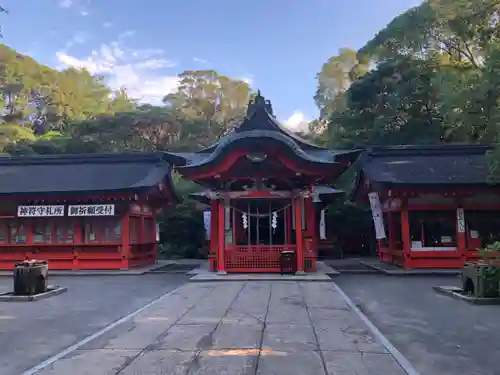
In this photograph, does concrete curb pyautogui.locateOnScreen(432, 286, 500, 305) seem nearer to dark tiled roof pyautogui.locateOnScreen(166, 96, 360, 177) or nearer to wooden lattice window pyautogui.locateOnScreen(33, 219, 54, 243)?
dark tiled roof pyautogui.locateOnScreen(166, 96, 360, 177)

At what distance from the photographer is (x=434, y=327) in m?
7.82

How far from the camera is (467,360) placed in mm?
5809

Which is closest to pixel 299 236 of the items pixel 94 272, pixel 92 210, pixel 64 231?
pixel 94 272

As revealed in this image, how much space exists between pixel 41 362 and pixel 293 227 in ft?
38.5

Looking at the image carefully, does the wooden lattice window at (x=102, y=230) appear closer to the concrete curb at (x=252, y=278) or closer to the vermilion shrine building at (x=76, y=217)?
the vermilion shrine building at (x=76, y=217)

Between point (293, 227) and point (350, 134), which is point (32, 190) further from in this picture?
point (350, 134)

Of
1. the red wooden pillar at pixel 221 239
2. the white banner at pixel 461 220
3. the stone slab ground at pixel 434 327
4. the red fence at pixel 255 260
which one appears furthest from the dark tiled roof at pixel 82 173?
the white banner at pixel 461 220

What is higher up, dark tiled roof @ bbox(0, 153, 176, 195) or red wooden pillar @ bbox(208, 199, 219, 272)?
dark tiled roof @ bbox(0, 153, 176, 195)

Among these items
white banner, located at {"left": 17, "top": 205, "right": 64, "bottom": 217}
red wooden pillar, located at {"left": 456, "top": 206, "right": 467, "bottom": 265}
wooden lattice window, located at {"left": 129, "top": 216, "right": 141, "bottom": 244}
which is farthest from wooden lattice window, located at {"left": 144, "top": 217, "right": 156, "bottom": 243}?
red wooden pillar, located at {"left": 456, "top": 206, "right": 467, "bottom": 265}

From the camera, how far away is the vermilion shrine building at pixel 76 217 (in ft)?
62.2

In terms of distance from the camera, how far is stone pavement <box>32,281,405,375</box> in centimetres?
528

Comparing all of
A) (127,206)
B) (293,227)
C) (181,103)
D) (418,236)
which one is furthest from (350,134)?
(181,103)

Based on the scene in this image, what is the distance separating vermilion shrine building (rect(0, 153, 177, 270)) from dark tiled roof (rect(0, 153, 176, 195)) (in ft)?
0.14

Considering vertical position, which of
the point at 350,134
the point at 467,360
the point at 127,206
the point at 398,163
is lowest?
the point at 467,360
